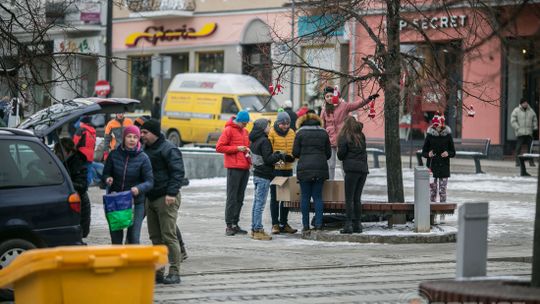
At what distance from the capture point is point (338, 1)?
2014 centimetres

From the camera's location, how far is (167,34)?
53.0 m

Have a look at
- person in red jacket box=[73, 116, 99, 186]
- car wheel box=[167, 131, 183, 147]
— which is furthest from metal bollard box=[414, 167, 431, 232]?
car wheel box=[167, 131, 183, 147]

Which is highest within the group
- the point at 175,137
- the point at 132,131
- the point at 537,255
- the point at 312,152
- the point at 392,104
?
the point at 392,104

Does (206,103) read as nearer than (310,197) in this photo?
No

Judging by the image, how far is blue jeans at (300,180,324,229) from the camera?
62.1ft

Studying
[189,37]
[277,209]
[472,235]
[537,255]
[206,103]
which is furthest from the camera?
[189,37]

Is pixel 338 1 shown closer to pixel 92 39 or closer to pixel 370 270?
pixel 370 270

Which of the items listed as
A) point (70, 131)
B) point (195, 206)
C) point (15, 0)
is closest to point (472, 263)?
point (15, 0)

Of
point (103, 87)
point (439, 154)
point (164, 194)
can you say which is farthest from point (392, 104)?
point (103, 87)

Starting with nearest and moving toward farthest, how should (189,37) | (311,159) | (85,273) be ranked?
(85,273) < (311,159) < (189,37)

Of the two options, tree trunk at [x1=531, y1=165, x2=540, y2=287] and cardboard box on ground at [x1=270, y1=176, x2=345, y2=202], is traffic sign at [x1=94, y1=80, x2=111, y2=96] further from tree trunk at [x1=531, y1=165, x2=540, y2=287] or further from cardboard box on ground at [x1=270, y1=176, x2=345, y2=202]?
tree trunk at [x1=531, y1=165, x2=540, y2=287]

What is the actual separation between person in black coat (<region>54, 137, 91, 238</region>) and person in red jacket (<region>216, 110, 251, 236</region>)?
2.49 meters

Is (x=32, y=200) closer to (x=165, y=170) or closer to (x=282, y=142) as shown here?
(x=165, y=170)

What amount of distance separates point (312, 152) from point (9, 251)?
22.4 feet
